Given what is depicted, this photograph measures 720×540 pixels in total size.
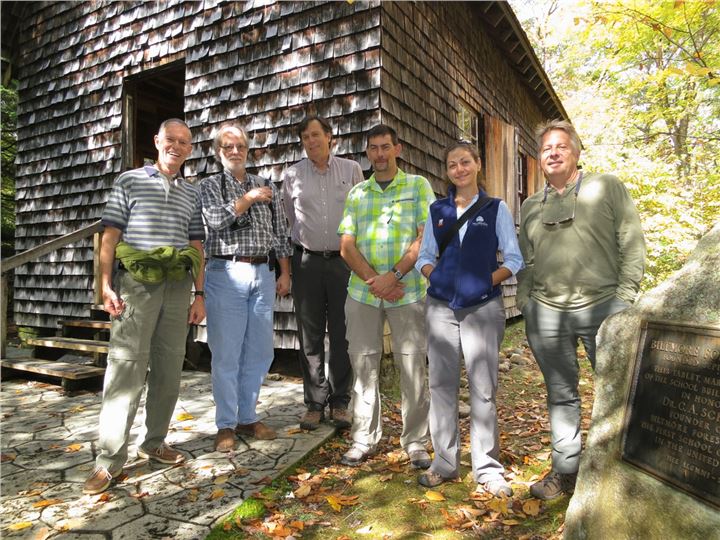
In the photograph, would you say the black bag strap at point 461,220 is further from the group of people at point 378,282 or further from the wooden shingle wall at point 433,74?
the wooden shingle wall at point 433,74

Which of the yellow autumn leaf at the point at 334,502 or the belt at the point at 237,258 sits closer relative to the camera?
the yellow autumn leaf at the point at 334,502

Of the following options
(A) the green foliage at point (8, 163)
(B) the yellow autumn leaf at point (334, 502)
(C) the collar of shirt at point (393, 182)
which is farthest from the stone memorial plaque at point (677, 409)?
(A) the green foliage at point (8, 163)

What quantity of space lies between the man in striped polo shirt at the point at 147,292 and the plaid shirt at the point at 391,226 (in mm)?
1072

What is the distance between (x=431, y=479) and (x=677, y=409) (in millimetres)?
1507

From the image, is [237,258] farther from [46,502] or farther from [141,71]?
[141,71]

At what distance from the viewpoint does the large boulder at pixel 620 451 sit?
1.73 metres

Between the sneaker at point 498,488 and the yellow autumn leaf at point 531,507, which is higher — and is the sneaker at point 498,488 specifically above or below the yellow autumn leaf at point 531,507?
above

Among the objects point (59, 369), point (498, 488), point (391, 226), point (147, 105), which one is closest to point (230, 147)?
point (391, 226)

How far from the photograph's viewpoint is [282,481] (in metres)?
3.05

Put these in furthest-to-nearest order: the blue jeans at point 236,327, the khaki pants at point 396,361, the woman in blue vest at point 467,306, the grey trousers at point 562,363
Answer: the blue jeans at point 236,327 → the khaki pants at point 396,361 → the woman in blue vest at point 467,306 → the grey trousers at point 562,363

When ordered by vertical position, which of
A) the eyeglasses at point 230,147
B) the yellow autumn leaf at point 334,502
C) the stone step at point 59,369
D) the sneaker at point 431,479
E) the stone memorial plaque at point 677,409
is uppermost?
the eyeglasses at point 230,147

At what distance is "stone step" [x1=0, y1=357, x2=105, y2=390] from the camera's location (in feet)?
16.9

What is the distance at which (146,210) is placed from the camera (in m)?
2.90

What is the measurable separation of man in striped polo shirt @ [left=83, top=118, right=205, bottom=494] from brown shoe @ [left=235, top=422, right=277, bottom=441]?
60 cm
